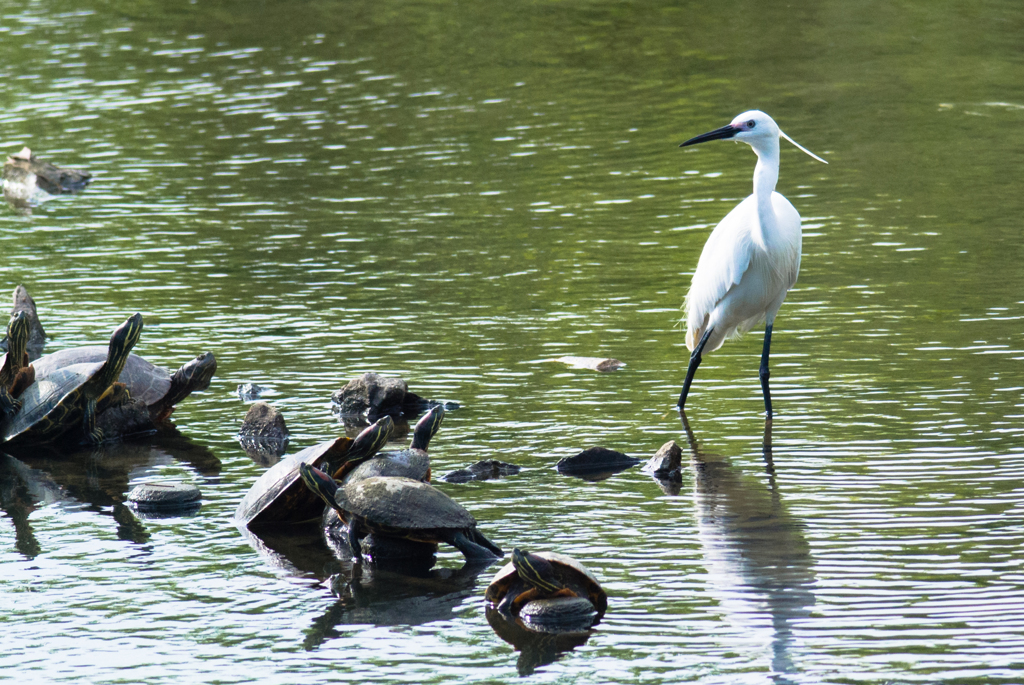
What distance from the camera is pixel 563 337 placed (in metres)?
10.2

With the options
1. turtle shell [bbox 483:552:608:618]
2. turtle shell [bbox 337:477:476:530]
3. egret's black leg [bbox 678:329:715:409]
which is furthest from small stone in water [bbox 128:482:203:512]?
egret's black leg [bbox 678:329:715:409]

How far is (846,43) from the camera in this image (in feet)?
71.4

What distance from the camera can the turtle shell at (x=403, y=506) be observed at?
6.16m

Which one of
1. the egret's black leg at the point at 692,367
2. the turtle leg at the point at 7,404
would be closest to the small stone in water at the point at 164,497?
the turtle leg at the point at 7,404

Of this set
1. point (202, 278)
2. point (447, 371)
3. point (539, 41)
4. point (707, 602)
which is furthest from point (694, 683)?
point (539, 41)

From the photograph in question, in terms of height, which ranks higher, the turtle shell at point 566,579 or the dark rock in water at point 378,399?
the turtle shell at point 566,579

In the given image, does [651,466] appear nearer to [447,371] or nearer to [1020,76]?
[447,371]

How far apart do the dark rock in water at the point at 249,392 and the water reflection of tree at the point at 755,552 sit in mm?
3375

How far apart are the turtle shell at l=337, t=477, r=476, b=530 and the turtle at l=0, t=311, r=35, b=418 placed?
328 centimetres

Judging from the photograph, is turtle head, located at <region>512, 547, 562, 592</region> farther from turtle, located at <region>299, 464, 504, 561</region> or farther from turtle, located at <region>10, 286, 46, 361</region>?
turtle, located at <region>10, 286, 46, 361</region>

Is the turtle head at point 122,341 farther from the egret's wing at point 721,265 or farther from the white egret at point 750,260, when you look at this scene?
the egret's wing at point 721,265

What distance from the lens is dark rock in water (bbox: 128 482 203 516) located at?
24.3 ft

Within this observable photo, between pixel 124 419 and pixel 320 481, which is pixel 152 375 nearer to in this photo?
pixel 124 419

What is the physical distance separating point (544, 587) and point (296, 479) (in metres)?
1.78
